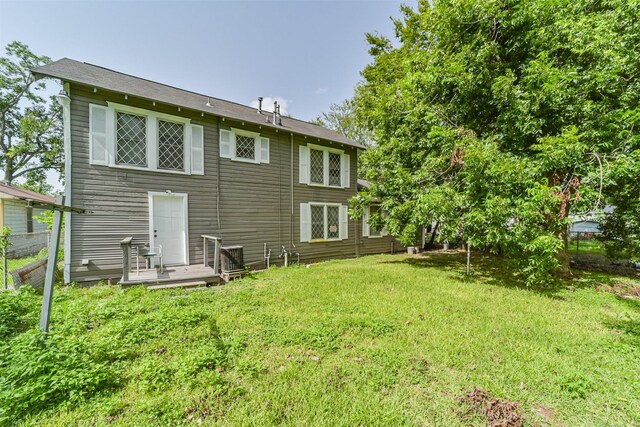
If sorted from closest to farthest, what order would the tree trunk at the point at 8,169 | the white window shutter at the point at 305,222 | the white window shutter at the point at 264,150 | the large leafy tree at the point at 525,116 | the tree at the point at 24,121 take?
the large leafy tree at the point at 525,116, the white window shutter at the point at 264,150, the white window shutter at the point at 305,222, the tree at the point at 24,121, the tree trunk at the point at 8,169

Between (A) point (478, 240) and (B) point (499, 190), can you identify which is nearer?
(B) point (499, 190)

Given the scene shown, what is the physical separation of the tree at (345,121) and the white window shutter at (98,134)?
1864 cm

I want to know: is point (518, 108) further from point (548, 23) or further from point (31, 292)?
point (31, 292)

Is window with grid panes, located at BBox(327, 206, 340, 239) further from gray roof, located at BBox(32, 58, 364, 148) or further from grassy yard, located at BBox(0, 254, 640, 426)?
grassy yard, located at BBox(0, 254, 640, 426)

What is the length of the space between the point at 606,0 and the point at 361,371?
986 centimetres

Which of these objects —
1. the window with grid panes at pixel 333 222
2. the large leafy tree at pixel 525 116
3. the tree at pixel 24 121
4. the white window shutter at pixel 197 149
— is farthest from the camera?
the tree at pixel 24 121

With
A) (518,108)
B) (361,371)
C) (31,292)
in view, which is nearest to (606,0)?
(518,108)

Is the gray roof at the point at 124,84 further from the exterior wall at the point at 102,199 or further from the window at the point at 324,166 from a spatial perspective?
the window at the point at 324,166

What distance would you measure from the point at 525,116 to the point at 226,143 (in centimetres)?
857

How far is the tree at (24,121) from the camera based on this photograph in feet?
56.1

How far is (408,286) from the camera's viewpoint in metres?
6.20

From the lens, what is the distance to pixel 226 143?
8.15 m

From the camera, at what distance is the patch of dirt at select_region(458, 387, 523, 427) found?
2.13m

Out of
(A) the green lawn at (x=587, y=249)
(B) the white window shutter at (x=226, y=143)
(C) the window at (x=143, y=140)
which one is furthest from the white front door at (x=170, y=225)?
(A) the green lawn at (x=587, y=249)
